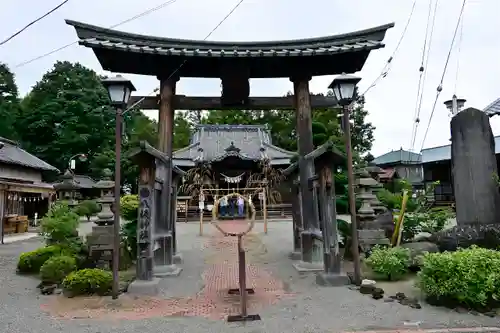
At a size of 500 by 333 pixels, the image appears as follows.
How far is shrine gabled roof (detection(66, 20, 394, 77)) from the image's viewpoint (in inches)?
350

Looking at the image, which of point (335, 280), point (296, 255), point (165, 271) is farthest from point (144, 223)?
point (296, 255)

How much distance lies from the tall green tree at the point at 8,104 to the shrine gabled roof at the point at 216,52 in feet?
121

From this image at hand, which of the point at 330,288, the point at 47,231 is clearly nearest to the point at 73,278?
the point at 47,231

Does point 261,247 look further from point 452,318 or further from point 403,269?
point 452,318

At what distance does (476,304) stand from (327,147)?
3.61 metres

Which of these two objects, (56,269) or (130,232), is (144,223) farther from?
(130,232)

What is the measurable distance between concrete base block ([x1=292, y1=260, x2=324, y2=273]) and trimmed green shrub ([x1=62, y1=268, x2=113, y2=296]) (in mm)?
4332

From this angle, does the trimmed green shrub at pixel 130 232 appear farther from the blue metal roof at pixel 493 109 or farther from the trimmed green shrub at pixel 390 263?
the blue metal roof at pixel 493 109

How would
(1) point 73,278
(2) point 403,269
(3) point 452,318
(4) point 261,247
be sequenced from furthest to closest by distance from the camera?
(4) point 261,247
(2) point 403,269
(1) point 73,278
(3) point 452,318

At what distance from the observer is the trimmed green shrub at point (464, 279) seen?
19.1 feet

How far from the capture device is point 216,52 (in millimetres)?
9219

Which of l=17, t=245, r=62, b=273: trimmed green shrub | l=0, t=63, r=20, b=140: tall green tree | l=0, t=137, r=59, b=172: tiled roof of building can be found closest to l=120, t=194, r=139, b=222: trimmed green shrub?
l=17, t=245, r=62, b=273: trimmed green shrub

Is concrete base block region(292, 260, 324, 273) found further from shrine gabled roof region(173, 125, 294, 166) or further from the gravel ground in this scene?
shrine gabled roof region(173, 125, 294, 166)

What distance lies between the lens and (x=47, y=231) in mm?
10273
